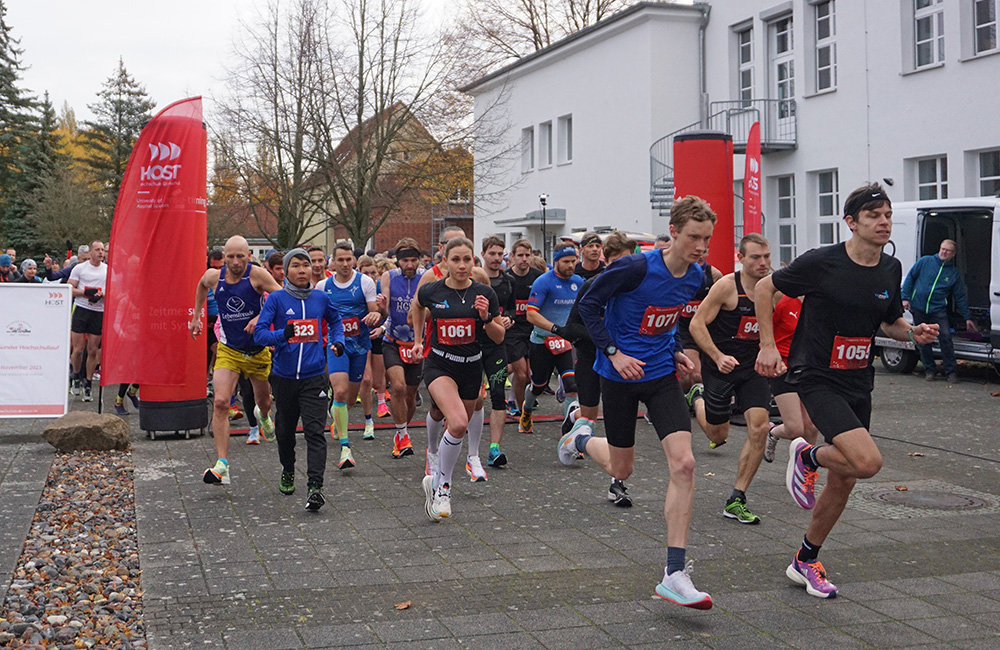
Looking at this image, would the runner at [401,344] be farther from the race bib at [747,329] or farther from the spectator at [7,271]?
the spectator at [7,271]

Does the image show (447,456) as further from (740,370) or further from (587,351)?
(740,370)

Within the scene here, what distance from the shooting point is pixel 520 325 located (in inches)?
460

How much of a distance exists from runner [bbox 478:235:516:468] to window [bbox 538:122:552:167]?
87.9 feet

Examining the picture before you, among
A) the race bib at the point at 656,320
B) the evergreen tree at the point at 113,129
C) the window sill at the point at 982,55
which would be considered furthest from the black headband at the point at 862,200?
the evergreen tree at the point at 113,129

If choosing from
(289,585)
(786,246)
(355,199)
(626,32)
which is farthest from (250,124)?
(289,585)

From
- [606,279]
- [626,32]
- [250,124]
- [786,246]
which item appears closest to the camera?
[606,279]

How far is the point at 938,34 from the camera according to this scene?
21391mm

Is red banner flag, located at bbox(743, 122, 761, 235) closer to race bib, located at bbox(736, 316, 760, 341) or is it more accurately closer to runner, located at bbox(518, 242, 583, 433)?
runner, located at bbox(518, 242, 583, 433)

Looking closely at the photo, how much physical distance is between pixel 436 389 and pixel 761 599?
2974 mm

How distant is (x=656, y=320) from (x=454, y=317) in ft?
7.33

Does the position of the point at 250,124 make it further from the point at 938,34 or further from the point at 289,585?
the point at 289,585

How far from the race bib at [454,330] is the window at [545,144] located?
30.5 m

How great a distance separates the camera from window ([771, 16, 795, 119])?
25.8 meters

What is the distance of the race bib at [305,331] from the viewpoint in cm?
827
